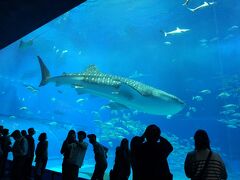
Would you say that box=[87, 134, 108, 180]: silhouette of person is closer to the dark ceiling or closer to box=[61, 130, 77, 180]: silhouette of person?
box=[61, 130, 77, 180]: silhouette of person

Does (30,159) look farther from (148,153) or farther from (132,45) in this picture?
(132,45)

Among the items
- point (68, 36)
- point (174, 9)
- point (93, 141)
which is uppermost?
point (68, 36)

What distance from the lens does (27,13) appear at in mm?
5770

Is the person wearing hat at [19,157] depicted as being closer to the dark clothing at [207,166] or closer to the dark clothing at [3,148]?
the dark clothing at [3,148]

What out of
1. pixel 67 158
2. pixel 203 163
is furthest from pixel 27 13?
pixel 203 163

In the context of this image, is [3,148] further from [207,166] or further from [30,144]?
[207,166]

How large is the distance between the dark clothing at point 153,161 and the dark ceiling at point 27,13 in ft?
11.1

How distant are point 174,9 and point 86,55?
23.3 meters

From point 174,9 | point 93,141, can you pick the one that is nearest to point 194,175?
point 93,141

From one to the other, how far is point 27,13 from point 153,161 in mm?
4536

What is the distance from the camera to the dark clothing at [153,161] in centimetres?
242

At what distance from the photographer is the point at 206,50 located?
101 feet

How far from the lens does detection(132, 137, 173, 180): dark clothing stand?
7.95 feet

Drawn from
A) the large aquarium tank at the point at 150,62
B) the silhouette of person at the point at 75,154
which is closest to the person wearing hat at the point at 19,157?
the silhouette of person at the point at 75,154
